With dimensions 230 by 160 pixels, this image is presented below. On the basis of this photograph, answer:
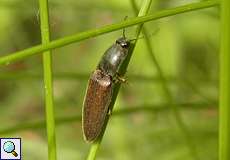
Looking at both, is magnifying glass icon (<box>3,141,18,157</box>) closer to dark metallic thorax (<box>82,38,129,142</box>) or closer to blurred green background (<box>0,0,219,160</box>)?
dark metallic thorax (<box>82,38,129,142</box>)

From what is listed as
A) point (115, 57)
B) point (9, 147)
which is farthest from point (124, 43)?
point (9, 147)

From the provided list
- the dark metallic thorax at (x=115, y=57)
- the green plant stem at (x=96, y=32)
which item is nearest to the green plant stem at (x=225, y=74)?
the green plant stem at (x=96, y=32)

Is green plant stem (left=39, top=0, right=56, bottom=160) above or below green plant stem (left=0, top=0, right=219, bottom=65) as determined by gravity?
above

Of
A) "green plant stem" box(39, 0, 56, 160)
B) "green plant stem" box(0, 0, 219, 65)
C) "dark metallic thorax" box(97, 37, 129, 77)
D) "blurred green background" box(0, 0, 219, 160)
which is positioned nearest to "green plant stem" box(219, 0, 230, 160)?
"green plant stem" box(0, 0, 219, 65)

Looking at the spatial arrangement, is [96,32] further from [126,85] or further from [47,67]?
[126,85]

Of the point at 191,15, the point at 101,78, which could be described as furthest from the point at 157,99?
the point at 101,78

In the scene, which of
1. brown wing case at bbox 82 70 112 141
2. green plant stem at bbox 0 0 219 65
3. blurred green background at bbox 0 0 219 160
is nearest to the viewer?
green plant stem at bbox 0 0 219 65

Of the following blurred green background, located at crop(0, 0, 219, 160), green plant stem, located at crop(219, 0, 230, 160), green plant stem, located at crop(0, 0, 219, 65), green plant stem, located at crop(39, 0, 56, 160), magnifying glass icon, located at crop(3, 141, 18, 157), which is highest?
blurred green background, located at crop(0, 0, 219, 160)
